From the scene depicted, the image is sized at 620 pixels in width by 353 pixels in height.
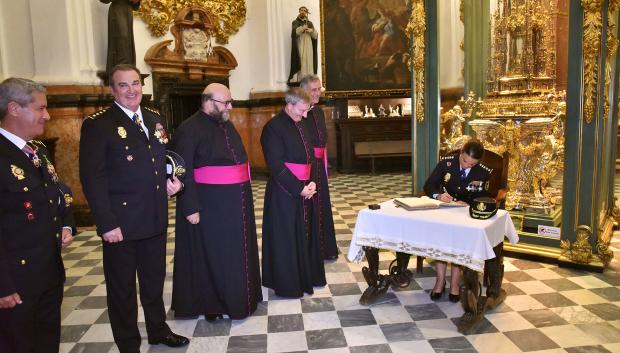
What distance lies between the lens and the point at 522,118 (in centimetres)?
559

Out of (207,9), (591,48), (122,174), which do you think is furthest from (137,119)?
(207,9)

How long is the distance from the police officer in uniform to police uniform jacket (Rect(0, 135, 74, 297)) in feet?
9.03

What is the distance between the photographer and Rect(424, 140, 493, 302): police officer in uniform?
3.94 m

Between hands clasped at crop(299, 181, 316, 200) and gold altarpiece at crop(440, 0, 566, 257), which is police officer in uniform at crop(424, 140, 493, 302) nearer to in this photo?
hands clasped at crop(299, 181, 316, 200)

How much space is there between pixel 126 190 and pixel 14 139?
2.24 ft

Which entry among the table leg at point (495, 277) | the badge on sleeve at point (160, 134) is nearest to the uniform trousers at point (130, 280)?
the badge on sleeve at point (160, 134)

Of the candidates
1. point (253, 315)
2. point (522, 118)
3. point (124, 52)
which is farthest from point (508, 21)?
point (124, 52)

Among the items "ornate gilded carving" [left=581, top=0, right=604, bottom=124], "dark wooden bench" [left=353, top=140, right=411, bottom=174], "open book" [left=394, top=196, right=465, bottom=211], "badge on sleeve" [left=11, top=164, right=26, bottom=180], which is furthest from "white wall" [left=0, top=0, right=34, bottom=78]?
"ornate gilded carving" [left=581, top=0, right=604, bottom=124]

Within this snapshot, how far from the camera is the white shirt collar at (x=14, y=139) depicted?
7.35 ft

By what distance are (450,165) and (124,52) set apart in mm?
5535

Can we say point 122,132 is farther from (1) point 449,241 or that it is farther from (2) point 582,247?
(2) point 582,247

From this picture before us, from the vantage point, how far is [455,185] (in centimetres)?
405

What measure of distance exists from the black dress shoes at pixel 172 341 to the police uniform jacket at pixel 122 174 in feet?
2.73

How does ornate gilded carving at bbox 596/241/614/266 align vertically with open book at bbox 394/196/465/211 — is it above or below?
below
